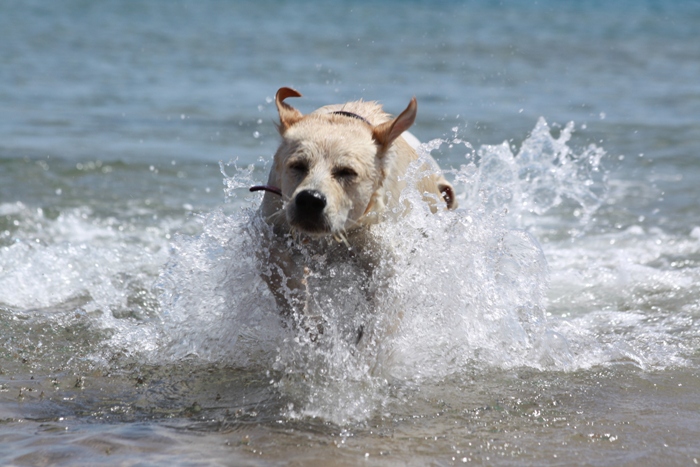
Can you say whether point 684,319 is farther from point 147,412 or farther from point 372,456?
point 147,412

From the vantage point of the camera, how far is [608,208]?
30.2 ft

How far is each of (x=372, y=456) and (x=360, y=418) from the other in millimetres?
410

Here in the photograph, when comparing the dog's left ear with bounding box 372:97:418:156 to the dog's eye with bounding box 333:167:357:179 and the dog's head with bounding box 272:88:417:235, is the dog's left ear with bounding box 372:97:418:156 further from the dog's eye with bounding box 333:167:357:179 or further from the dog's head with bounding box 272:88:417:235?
the dog's eye with bounding box 333:167:357:179

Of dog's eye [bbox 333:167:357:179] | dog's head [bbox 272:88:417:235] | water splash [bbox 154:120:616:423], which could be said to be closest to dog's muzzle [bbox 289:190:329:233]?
dog's head [bbox 272:88:417:235]

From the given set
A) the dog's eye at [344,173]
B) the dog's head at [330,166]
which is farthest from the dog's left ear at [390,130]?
the dog's eye at [344,173]

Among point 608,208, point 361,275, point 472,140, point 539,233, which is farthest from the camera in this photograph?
point 472,140

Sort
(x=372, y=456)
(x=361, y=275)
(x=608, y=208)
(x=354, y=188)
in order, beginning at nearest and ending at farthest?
(x=372, y=456) → (x=354, y=188) → (x=361, y=275) → (x=608, y=208)

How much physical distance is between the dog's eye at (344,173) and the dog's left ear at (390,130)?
1.06 ft

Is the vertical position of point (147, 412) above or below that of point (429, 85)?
below

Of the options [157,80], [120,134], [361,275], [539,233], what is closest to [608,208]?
[539,233]

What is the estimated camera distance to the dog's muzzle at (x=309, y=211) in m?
4.33

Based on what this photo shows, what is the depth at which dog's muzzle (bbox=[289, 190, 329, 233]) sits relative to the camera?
4.33m

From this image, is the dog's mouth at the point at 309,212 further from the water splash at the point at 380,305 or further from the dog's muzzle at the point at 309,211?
the water splash at the point at 380,305

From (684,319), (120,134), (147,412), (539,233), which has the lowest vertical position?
(147,412)
